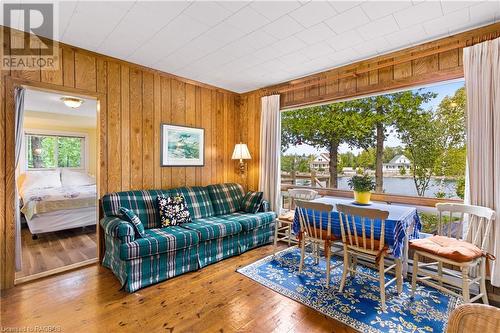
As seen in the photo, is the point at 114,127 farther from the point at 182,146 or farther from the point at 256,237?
the point at 256,237

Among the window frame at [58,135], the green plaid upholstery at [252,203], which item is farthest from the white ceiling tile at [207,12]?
the window frame at [58,135]

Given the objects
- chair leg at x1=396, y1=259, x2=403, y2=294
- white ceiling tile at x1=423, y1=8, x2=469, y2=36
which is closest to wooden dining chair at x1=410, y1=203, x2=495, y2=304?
chair leg at x1=396, y1=259, x2=403, y2=294

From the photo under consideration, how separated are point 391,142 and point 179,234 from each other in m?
2.94

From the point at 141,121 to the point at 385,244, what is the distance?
10.9ft

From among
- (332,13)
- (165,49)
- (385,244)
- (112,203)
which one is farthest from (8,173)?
(385,244)

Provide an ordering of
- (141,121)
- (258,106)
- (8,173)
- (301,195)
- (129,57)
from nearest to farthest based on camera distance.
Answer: (8,173), (129,57), (141,121), (301,195), (258,106)

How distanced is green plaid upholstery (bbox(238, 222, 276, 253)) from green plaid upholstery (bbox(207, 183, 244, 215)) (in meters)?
0.56

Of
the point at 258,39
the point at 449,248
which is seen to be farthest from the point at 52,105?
the point at 449,248

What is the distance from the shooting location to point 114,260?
2.71 metres

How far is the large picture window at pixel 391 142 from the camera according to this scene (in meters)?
2.84

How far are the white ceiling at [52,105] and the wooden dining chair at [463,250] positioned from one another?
5.23 metres

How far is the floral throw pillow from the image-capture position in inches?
125

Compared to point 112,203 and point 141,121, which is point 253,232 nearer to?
point 112,203

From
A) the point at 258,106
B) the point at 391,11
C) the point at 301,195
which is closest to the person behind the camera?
the point at 391,11
